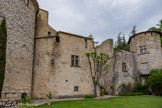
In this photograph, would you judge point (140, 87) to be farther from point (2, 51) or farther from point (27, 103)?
point (2, 51)

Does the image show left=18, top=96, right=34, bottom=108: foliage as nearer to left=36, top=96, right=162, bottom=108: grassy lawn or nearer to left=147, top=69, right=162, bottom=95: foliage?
left=36, top=96, right=162, bottom=108: grassy lawn

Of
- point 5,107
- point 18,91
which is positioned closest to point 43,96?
point 18,91

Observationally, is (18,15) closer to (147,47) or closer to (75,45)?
(75,45)

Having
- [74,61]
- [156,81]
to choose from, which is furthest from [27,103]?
[156,81]

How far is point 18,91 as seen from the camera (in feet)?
31.2

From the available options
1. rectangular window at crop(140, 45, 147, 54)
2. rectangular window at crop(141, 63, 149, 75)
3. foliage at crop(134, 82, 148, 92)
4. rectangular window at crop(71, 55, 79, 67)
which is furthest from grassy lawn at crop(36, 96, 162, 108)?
rectangular window at crop(140, 45, 147, 54)

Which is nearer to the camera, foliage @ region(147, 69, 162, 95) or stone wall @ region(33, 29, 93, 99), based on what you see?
stone wall @ region(33, 29, 93, 99)

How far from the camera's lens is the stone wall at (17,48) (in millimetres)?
9133

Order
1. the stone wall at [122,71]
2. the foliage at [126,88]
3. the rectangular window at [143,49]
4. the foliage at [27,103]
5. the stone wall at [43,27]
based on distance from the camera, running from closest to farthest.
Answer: the foliage at [27,103], the stone wall at [43,27], the foliage at [126,88], the stone wall at [122,71], the rectangular window at [143,49]

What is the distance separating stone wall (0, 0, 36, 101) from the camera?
9133 mm

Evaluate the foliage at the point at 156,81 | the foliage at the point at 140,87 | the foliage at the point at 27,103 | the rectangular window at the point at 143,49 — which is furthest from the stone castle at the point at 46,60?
the foliage at the point at 156,81

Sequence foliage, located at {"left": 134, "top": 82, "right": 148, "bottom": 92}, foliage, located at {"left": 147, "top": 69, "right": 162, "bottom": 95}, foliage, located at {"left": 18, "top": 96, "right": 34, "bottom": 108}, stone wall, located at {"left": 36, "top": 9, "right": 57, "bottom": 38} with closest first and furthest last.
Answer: foliage, located at {"left": 18, "top": 96, "right": 34, "bottom": 108}
stone wall, located at {"left": 36, "top": 9, "right": 57, "bottom": 38}
foliage, located at {"left": 147, "top": 69, "right": 162, "bottom": 95}
foliage, located at {"left": 134, "top": 82, "right": 148, "bottom": 92}

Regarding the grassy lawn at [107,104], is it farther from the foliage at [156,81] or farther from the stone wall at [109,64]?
the stone wall at [109,64]

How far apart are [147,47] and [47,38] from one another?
15819 millimetres
